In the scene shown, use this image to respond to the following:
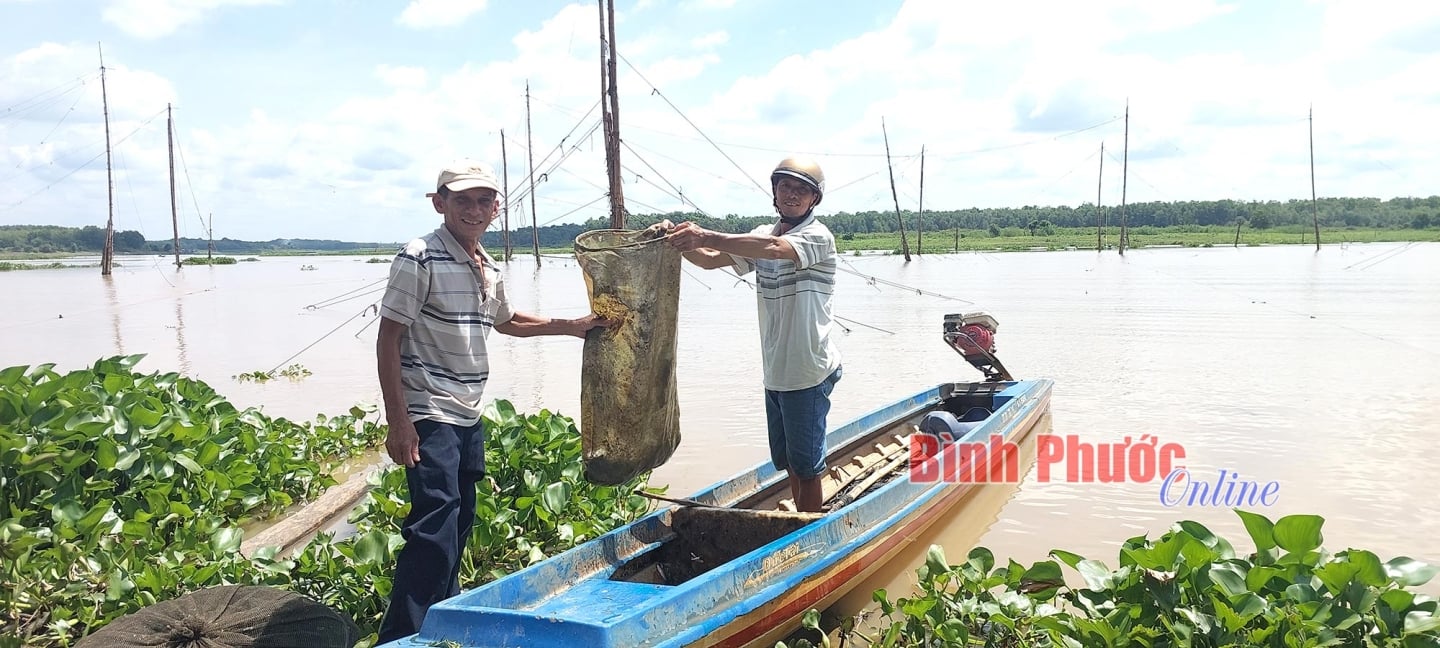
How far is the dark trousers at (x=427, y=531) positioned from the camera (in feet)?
10.3

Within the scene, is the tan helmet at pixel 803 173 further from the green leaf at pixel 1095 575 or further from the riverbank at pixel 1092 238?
the riverbank at pixel 1092 238

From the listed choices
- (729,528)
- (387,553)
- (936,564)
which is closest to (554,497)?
(387,553)

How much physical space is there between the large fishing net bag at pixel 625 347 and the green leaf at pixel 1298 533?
231 centimetres

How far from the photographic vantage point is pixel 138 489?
512cm

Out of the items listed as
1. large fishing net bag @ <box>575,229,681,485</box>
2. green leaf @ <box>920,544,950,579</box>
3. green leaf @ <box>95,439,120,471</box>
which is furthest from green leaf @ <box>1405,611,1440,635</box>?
green leaf @ <box>95,439,120,471</box>

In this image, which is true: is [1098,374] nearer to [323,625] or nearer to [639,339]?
[639,339]

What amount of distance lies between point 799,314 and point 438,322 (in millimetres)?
1611

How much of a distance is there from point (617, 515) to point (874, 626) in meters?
1.63

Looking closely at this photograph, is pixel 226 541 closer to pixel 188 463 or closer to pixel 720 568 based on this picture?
Answer: pixel 188 463

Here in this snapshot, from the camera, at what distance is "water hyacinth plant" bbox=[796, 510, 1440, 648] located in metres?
2.84

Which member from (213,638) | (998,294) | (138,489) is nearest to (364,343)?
(138,489)

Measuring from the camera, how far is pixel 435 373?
10.3 feet

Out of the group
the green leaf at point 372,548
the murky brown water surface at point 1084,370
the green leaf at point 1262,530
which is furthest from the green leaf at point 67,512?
the green leaf at point 1262,530

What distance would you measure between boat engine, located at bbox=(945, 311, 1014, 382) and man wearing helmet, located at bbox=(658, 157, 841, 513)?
13.7ft
